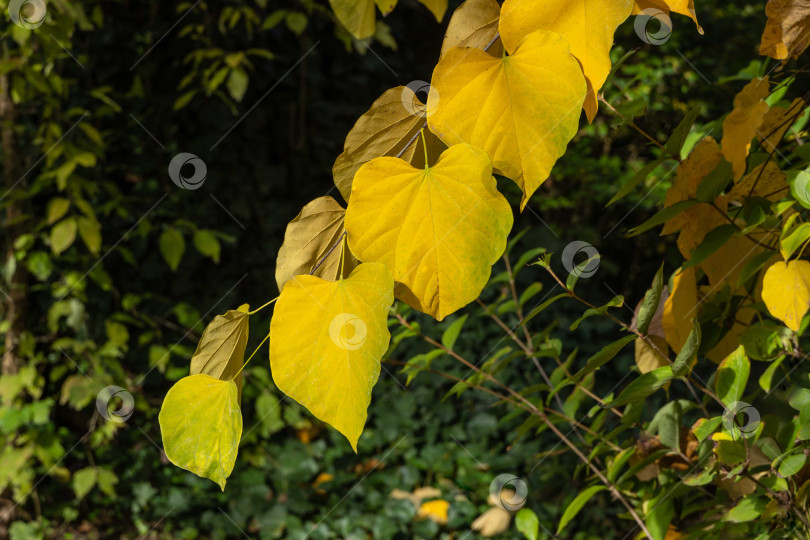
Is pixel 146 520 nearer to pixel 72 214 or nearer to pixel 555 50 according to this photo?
pixel 72 214

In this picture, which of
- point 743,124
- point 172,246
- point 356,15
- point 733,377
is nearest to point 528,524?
point 733,377

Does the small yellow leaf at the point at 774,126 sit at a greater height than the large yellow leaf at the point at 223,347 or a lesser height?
lesser

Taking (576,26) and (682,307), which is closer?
(576,26)

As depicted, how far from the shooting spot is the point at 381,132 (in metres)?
0.34

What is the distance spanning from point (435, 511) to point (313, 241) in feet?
8.31

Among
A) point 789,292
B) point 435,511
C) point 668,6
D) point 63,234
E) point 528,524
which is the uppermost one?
point 668,6

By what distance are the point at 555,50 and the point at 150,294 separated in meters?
2.75

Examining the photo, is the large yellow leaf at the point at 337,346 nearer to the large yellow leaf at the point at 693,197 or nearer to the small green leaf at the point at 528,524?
the large yellow leaf at the point at 693,197

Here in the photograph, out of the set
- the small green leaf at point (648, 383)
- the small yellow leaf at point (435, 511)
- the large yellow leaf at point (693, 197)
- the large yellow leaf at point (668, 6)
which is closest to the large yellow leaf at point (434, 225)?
the large yellow leaf at point (668, 6)

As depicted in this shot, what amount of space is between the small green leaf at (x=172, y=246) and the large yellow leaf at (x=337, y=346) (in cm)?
223

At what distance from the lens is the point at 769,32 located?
19.2 inches

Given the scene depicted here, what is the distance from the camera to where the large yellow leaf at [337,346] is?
0.29 m

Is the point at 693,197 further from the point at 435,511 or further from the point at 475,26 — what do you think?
the point at 435,511

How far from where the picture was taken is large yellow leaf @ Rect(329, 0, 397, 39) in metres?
0.44
